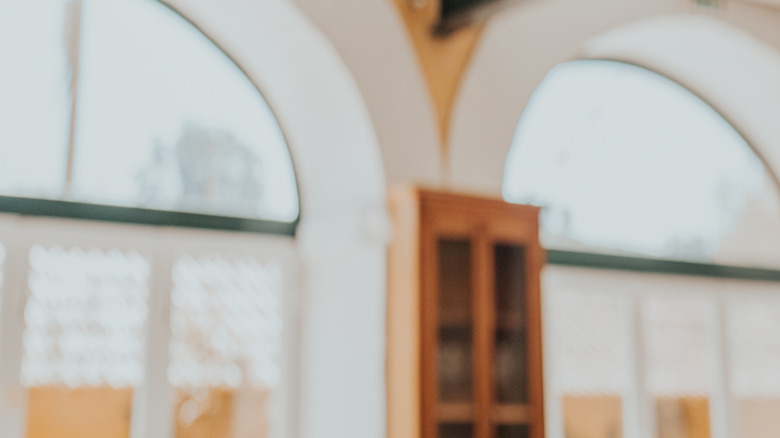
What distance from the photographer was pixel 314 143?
462cm

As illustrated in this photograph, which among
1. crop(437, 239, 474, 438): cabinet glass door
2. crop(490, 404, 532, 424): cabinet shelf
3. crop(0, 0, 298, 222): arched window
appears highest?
crop(0, 0, 298, 222): arched window

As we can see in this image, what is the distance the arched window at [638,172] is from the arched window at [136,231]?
1.64 m

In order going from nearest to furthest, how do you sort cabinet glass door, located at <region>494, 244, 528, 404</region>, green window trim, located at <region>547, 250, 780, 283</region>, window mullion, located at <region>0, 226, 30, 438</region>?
window mullion, located at <region>0, 226, 30, 438</region>
cabinet glass door, located at <region>494, 244, 528, 404</region>
green window trim, located at <region>547, 250, 780, 283</region>

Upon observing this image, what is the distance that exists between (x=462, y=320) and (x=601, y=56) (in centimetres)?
251

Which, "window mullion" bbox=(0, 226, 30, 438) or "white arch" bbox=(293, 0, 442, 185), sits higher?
"white arch" bbox=(293, 0, 442, 185)

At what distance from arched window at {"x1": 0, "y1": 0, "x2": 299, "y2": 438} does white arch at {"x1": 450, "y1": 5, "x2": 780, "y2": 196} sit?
1040mm

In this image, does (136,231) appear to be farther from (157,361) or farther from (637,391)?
(637,391)

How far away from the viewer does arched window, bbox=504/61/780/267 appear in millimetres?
5477

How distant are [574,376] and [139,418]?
2591 millimetres

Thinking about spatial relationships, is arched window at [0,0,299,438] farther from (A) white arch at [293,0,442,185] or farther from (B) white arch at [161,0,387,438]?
(A) white arch at [293,0,442,185]

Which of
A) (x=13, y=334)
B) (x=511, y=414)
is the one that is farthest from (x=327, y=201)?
(x=13, y=334)

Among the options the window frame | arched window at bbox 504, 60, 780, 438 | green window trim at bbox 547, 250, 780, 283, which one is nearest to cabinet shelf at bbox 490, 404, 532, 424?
arched window at bbox 504, 60, 780, 438

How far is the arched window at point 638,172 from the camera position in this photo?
5.48 m

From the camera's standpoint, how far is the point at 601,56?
226 inches
